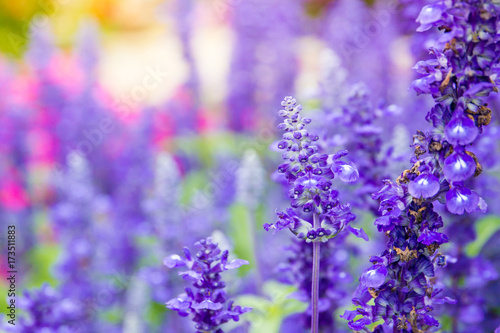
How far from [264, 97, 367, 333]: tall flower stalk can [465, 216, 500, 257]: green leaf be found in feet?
4.51

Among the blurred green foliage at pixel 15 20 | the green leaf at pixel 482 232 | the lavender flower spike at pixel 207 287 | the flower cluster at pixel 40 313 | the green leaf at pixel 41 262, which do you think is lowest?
the lavender flower spike at pixel 207 287

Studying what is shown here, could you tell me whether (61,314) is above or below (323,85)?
below

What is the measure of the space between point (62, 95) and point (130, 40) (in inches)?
152

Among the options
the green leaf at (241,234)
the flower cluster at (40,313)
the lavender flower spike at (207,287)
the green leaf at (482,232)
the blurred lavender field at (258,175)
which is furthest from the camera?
the green leaf at (241,234)

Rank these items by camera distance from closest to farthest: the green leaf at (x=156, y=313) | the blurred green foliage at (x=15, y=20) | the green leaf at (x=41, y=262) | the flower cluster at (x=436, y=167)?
1. the flower cluster at (x=436, y=167)
2. the green leaf at (x=156, y=313)
3. the green leaf at (x=41, y=262)
4. the blurred green foliage at (x=15, y=20)

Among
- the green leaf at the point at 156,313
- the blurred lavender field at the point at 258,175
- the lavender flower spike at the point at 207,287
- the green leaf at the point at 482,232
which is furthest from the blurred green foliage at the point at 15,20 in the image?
the lavender flower spike at the point at 207,287

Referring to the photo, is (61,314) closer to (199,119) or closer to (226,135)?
(226,135)

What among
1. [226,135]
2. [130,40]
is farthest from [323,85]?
[130,40]

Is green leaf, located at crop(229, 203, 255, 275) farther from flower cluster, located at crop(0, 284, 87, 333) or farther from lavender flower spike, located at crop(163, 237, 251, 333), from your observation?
lavender flower spike, located at crop(163, 237, 251, 333)

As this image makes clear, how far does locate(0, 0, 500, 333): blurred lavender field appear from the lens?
1645mm

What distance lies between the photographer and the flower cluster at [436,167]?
1520 mm

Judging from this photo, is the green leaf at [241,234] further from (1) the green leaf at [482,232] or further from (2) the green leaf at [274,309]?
(1) the green leaf at [482,232]

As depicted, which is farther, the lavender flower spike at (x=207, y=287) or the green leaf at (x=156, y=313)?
the green leaf at (x=156, y=313)

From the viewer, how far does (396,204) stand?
1639 mm
